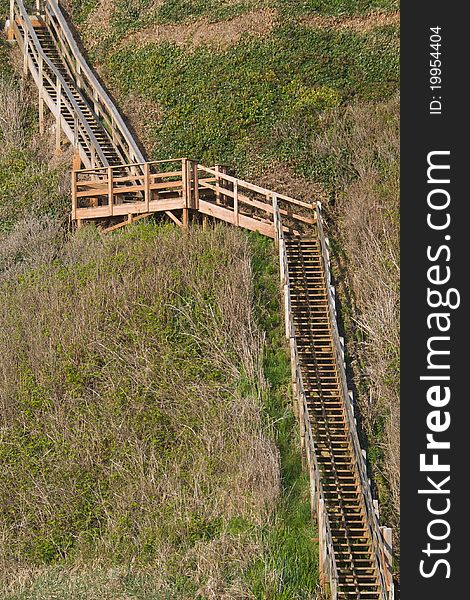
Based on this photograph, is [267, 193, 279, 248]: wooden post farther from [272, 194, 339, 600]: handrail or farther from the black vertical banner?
the black vertical banner

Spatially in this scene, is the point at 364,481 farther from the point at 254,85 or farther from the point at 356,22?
the point at 356,22

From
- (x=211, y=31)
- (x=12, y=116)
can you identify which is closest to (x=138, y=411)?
(x=12, y=116)

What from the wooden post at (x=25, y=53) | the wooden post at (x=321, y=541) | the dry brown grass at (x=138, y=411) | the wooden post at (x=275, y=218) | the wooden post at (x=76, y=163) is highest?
the wooden post at (x=25, y=53)

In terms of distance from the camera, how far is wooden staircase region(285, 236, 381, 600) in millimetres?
22531

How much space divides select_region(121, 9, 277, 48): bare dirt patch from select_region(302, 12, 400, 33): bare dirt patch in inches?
47.9

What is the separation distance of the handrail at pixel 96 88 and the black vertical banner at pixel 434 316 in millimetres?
15854

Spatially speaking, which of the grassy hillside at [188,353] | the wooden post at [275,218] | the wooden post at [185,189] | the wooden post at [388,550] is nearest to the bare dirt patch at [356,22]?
the grassy hillside at [188,353]

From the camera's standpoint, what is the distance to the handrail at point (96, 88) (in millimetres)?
35156

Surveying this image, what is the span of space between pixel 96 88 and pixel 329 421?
15700 mm

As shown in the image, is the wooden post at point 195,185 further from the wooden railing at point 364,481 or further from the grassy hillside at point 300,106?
the wooden railing at point 364,481

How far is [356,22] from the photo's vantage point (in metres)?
39.9

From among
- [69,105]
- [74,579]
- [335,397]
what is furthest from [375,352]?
[69,105]

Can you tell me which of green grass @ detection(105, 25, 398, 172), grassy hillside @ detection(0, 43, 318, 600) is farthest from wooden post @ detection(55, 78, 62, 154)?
grassy hillside @ detection(0, 43, 318, 600)

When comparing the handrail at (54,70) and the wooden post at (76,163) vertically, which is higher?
the handrail at (54,70)
